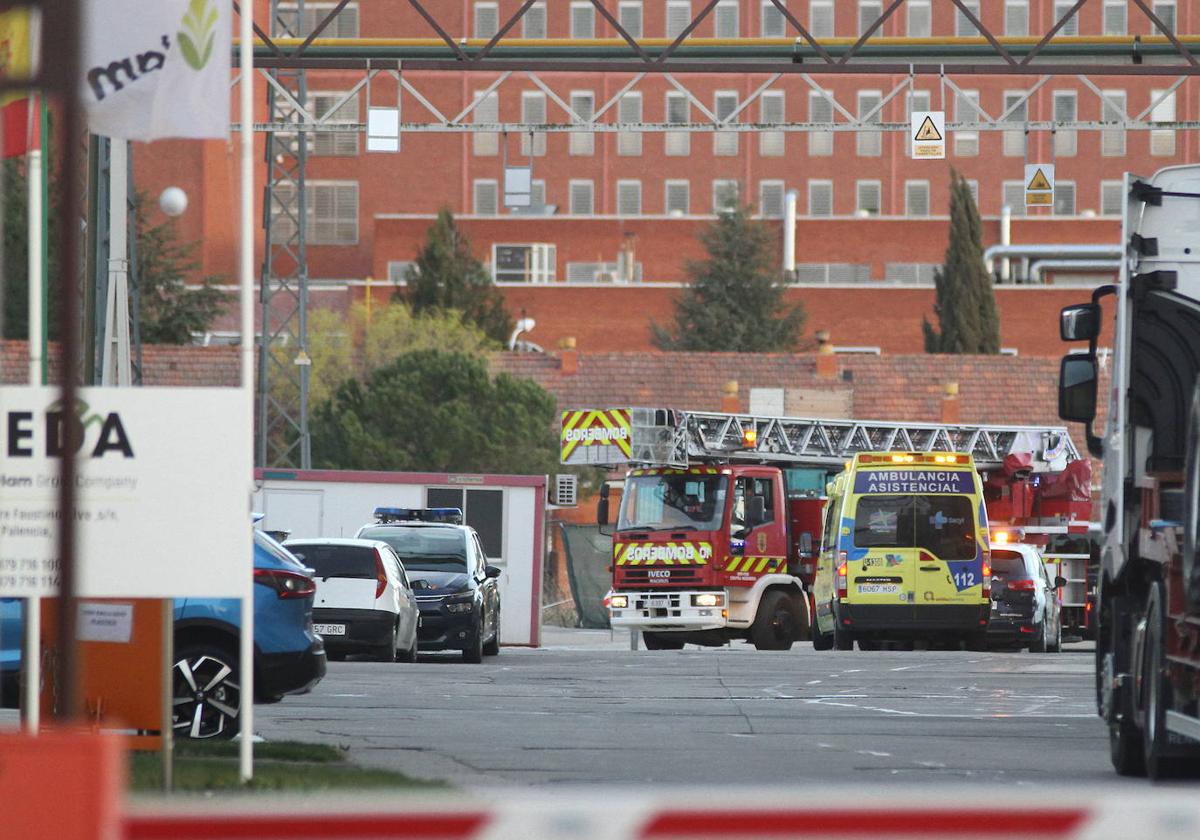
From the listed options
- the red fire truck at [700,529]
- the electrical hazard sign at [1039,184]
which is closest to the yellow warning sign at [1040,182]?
the electrical hazard sign at [1039,184]

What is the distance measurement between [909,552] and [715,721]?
13748mm

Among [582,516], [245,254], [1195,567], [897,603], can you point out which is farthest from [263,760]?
[582,516]

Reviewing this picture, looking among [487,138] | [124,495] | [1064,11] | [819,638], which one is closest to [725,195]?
[487,138]

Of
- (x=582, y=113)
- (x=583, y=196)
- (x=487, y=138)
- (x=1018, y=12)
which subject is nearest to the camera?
(x=1018, y=12)

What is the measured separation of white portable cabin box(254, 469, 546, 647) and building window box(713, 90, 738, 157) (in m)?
70.4

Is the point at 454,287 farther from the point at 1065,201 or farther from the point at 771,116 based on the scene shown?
the point at 1065,201

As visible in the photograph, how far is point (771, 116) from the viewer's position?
4281 inches

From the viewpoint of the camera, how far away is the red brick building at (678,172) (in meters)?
97.0

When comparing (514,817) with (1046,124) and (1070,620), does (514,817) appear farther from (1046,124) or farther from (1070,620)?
(1070,620)

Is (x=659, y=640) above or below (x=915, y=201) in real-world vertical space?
below

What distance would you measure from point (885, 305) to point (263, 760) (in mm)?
84432

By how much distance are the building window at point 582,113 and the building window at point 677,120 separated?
11.4 ft

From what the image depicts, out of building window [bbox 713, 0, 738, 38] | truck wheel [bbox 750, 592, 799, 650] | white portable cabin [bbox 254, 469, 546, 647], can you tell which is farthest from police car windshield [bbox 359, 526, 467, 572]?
building window [bbox 713, 0, 738, 38]

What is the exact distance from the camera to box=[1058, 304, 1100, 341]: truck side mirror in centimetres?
1428
